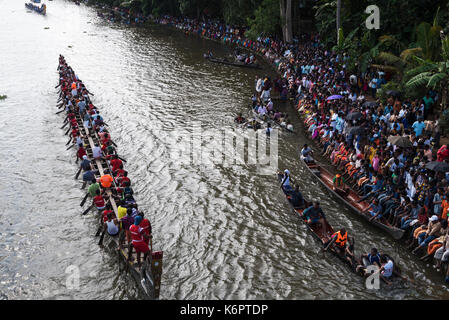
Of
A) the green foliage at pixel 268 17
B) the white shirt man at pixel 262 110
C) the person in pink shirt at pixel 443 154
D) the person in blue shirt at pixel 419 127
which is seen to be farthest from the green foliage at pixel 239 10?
the person in pink shirt at pixel 443 154

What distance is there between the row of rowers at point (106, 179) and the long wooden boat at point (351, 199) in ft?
27.9

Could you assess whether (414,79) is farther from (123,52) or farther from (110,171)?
(123,52)

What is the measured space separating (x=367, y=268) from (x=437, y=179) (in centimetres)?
459

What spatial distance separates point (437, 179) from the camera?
1566 cm

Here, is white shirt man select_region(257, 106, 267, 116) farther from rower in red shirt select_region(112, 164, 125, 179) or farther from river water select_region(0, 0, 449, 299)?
rower in red shirt select_region(112, 164, 125, 179)

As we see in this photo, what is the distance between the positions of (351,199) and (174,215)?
304 inches

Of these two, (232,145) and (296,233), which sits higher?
(232,145)

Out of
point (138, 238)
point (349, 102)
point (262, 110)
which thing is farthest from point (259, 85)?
point (138, 238)

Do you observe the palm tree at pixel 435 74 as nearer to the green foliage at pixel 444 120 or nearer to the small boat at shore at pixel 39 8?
the green foliage at pixel 444 120

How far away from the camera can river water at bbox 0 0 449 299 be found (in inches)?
573

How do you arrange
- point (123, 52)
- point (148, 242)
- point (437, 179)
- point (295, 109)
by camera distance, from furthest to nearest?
1. point (123, 52)
2. point (295, 109)
3. point (437, 179)
4. point (148, 242)

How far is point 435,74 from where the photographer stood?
64.6 ft
